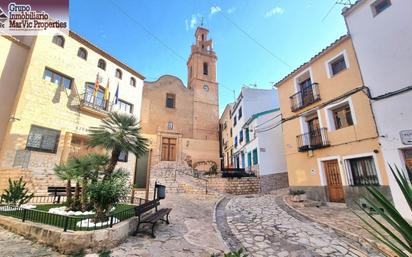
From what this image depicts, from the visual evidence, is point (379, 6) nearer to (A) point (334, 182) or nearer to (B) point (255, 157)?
(A) point (334, 182)

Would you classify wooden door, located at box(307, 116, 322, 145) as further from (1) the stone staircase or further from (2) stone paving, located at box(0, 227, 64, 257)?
(2) stone paving, located at box(0, 227, 64, 257)

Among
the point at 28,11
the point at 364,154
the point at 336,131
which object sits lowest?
the point at 364,154

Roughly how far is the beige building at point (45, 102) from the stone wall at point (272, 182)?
1059cm

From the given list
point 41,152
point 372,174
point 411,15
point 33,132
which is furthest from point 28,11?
point 372,174

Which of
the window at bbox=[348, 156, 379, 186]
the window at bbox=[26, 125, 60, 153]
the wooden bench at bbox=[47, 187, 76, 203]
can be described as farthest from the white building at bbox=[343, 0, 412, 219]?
the window at bbox=[26, 125, 60, 153]

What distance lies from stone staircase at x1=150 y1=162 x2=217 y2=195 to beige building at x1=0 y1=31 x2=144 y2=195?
3.42 metres

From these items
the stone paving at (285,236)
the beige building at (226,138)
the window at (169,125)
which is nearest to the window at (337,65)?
the stone paving at (285,236)

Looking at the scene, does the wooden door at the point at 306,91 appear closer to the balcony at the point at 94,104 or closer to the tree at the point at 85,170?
the tree at the point at 85,170

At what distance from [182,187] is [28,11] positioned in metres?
13.6

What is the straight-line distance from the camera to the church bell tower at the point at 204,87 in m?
23.8

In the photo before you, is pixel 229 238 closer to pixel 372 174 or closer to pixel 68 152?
pixel 372 174

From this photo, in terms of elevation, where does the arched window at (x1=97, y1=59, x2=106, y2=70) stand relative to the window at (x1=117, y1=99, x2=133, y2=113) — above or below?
above

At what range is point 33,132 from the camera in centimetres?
1053

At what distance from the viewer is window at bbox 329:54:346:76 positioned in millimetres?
10140
